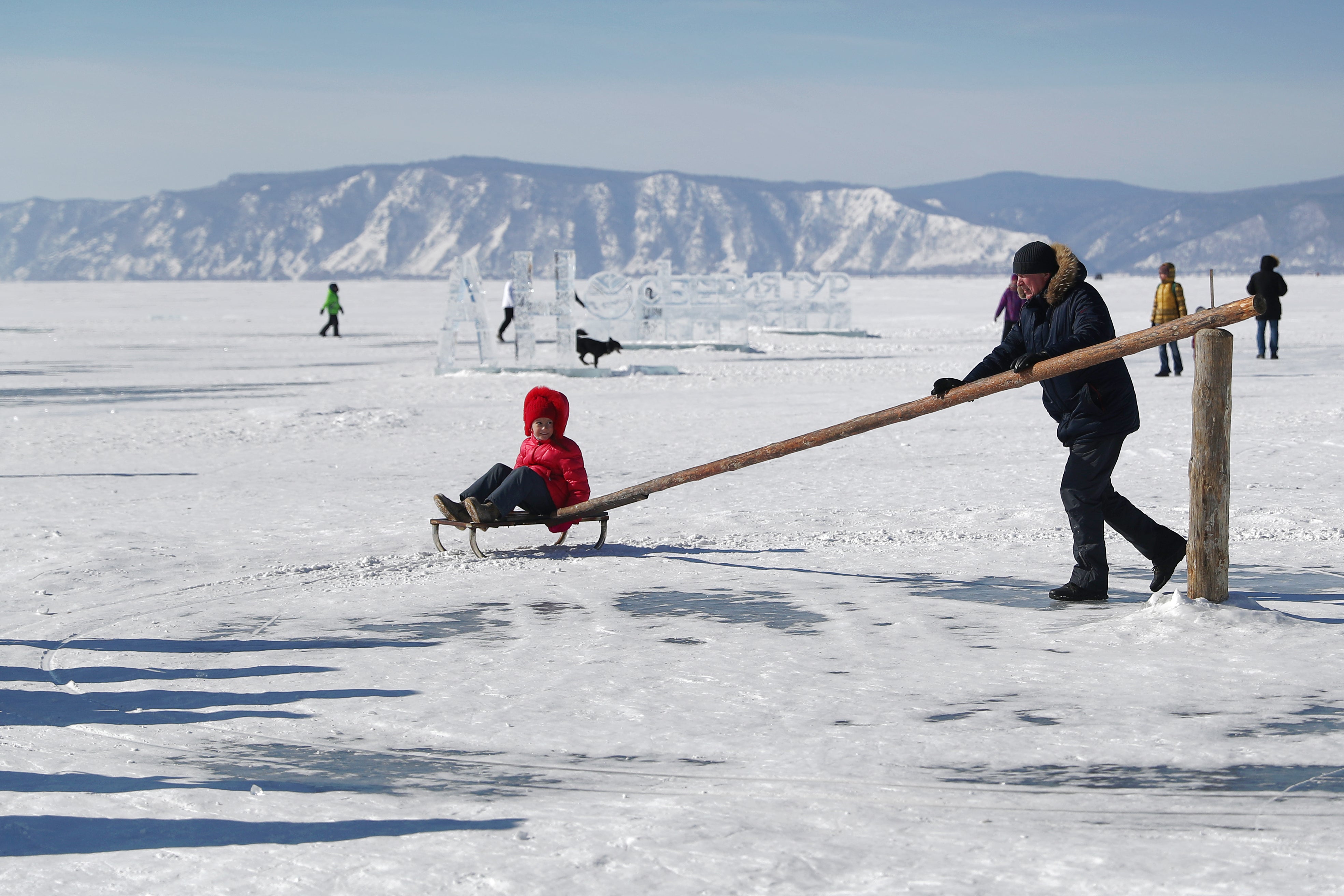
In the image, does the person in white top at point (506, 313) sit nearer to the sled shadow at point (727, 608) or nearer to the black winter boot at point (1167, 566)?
the sled shadow at point (727, 608)

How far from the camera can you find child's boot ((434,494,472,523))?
700cm

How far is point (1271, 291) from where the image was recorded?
18.0m

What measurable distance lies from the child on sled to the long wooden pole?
96 centimetres

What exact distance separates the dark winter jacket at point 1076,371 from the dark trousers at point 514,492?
243 cm

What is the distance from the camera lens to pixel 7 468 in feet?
34.2

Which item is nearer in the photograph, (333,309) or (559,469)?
(559,469)

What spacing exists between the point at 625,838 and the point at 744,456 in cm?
312

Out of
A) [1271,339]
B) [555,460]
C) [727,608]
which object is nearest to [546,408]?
[555,460]

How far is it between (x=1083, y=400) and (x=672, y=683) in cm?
207

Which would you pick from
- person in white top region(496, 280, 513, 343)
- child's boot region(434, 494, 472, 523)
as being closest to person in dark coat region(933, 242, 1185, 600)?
child's boot region(434, 494, 472, 523)

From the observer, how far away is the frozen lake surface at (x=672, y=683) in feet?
10.6

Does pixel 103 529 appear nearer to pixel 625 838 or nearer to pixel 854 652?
pixel 854 652

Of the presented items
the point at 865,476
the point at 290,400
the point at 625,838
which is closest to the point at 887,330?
the point at 290,400

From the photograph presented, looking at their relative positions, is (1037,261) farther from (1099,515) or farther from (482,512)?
(482,512)
